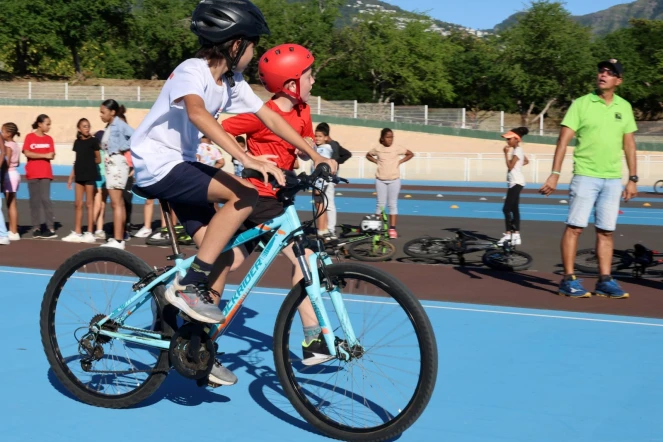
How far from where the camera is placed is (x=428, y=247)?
1166 centimetres

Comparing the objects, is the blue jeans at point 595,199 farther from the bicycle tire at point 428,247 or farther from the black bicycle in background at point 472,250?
the bicycle tire at point 428,247

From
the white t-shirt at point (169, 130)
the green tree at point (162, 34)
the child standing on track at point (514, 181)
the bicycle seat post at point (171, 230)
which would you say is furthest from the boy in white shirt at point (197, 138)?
the green tree at point (162, 34)

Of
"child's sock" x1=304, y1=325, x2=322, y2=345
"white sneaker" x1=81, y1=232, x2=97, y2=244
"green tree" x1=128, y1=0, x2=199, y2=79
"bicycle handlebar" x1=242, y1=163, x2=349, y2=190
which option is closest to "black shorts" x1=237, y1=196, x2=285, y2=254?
"bicycle handlebar" x1=242, y1=163, x2=349, y2=190

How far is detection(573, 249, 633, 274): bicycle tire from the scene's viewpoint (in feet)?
33.1

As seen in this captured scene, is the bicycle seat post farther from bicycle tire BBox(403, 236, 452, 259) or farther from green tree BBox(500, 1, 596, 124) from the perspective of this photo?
green tree BBox(500, 1, 596, 124)

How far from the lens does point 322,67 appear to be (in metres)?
82.9

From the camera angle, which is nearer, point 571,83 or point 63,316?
point 63,316

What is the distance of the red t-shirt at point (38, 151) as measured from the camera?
1441cm

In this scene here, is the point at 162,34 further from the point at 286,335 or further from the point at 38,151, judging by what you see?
the point at 286,335

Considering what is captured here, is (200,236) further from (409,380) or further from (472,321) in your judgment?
(472,321)

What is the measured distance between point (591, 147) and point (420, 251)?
3.70 meters

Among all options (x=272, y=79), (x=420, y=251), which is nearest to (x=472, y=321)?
(x=272, y=79)

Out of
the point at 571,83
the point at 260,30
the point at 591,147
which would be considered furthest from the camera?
the point at 571,83

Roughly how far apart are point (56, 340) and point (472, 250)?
7084 millimetres
